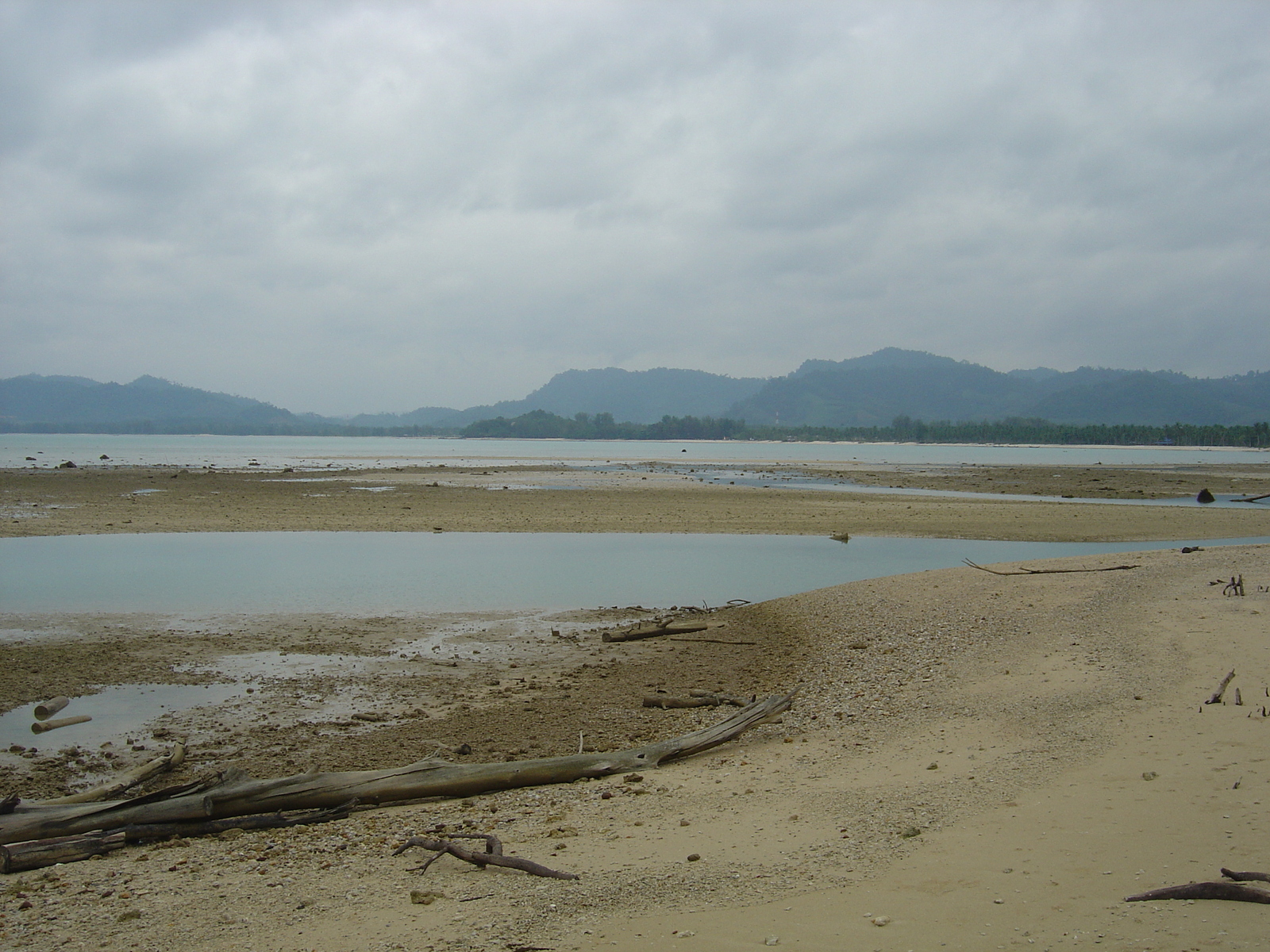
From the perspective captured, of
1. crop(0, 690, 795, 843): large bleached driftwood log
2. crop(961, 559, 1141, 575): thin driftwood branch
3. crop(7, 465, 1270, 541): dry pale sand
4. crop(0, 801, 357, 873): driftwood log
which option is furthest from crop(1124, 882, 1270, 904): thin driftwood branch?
crop(7, 465, 1270, 541): dry pale sand

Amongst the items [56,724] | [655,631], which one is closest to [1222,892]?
[655,631]

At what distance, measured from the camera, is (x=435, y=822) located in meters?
6.77

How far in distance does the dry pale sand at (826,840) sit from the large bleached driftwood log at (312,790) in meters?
0.24

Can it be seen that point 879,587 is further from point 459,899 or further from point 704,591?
point 459,899

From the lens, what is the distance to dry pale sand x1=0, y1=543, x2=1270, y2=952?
4805 millimetres

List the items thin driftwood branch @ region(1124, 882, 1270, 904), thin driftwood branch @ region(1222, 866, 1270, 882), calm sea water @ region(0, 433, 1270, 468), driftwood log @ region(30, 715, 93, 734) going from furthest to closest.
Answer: calm sea water @ region(0, 433, 1270, 468) → driftwood log @ region(30, 715, 93, 734) → thin driftwood branch @ region(1222, 866, 1270, 882) → thin driftwood branch @ region(1124, 882, 1270, 904)

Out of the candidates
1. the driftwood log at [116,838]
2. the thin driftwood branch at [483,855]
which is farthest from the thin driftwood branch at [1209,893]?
the driftwood log at [116,838]

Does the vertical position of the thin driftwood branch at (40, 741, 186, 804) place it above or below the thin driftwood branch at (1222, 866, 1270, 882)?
below

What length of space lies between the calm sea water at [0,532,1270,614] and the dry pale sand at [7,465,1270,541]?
2108 millimetres

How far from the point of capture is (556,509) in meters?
37.4

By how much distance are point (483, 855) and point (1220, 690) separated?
7265mm

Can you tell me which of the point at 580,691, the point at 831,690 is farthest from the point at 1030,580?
the point at 580,691

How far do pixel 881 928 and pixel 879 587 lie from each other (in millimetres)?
13211

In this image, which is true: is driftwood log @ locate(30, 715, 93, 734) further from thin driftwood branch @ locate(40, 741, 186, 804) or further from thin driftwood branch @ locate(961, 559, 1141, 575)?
thin driftwood branch @ locate(961, 559, 1141, 575)
